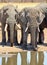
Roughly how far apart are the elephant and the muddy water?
20.4 inches

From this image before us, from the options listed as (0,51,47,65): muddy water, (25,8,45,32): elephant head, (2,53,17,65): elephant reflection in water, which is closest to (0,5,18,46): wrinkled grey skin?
(25,8,45,32): elephant head

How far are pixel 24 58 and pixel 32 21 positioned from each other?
1639 millimetres

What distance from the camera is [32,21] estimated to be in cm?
1177

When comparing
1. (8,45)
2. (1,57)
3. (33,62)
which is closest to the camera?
(33,62)

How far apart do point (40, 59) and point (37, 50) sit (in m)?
1.22

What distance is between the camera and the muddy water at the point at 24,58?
983 centimetres

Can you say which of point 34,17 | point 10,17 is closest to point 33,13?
point 34,17

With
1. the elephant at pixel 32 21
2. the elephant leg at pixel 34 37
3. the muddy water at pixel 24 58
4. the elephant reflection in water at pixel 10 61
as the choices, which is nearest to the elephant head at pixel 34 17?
the elephant at pixel 32 21

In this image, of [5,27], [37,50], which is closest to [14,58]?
[37,50]

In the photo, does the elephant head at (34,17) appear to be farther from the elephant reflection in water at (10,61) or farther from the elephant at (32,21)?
the elephant reflection in water at (10,61)

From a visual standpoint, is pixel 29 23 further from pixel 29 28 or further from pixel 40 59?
pixel 40 59

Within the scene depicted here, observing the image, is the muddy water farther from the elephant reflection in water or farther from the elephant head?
the elephant head

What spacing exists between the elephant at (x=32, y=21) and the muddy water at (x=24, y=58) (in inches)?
20.4

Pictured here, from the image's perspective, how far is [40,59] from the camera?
33.9 feet
